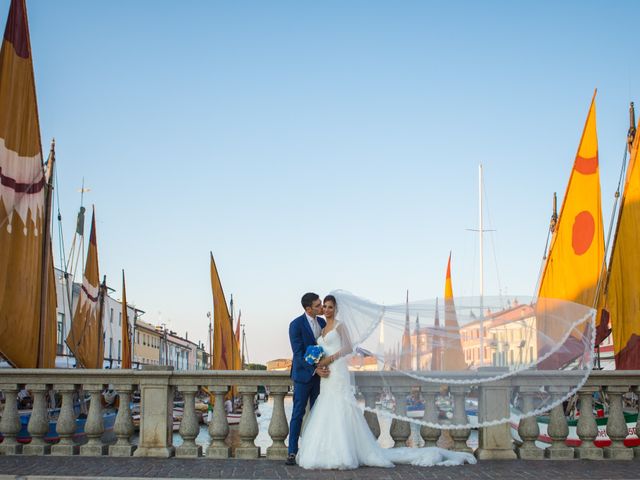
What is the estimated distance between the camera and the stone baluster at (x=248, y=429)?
8984mm

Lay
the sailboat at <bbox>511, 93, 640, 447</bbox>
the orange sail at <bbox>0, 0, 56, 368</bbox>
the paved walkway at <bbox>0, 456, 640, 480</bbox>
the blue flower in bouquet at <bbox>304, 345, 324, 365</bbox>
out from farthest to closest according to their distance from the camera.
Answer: the sailboat at <bbox>511, 93, 640, 447</bbox>, the orange sail at <bbox>0, 0, 56, 368</bbox>, the blue flower in bouquet at <bbox>304, 345, 324, 365</bbox>, the paved walkway at <bbox>0, 456, 640, 480</bbox>

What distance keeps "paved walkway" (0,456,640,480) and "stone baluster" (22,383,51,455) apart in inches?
12.3

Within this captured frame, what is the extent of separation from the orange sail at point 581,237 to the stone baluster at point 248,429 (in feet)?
42.1

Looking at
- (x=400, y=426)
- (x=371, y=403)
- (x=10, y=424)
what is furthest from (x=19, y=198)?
(x=400, y=426)

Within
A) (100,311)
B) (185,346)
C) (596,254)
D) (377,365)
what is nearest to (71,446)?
(377,365)

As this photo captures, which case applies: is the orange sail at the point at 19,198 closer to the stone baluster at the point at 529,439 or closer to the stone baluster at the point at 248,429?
the stone baluster at the point at 248,429

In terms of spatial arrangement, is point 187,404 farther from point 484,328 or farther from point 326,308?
point 484,328

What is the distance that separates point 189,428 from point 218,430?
38 cm

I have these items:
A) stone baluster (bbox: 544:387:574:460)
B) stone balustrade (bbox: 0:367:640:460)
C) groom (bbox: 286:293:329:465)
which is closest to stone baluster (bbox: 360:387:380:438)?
stone balustrade (bbox: 0:367:640:460)

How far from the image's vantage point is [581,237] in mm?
21172

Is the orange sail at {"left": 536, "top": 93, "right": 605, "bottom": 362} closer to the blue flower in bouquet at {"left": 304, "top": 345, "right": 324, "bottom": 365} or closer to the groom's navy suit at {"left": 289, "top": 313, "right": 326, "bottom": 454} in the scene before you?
the groom's navy suit at {"left": 289, "top": 313, "right": 326, "bottom": 454}

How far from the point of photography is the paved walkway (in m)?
7.56

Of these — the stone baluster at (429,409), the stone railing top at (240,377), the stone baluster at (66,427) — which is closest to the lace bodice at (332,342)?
the stone railing top at (240,377)

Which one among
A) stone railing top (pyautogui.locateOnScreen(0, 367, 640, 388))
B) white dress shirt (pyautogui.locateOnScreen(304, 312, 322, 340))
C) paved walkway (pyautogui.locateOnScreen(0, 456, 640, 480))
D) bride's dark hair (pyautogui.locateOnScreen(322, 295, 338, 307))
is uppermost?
bride's dark hair (pyautogui.locateOnScreen(322, 295, 338, 307))
